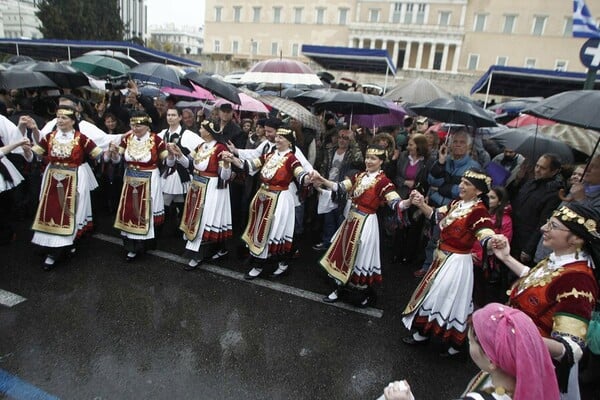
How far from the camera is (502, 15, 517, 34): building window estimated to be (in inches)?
1938

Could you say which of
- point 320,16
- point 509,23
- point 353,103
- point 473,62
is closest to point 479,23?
point 509,23

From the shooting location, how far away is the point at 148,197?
194 inches

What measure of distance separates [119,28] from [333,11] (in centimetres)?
2980

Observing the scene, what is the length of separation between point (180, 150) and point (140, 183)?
2.22ft

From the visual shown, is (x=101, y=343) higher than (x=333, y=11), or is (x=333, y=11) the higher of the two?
(x=333, y=11)

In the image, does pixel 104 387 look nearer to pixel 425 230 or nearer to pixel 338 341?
pixel 338 341

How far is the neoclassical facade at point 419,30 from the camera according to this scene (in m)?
48.2

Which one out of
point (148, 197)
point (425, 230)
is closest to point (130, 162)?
point (148, 197)

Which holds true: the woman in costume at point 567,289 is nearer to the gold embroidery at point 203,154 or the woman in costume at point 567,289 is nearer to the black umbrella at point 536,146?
the black umbrella at point 536,146

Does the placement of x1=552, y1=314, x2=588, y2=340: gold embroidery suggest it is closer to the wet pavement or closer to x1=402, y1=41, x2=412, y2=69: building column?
the wet pavement

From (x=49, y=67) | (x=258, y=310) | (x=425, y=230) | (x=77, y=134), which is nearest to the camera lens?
(x=258, y=310)

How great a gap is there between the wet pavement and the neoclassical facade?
46.0 metres

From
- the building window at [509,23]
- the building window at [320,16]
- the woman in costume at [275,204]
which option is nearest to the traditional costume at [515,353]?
the woman in costume at [275,204]

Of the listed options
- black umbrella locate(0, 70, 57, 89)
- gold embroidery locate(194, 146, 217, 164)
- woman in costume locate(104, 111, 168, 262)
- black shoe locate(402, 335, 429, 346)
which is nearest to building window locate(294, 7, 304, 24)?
black umbrella locate(0, 70, 57, 89)
